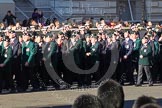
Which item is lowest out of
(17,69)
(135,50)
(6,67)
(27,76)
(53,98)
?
(53,98)

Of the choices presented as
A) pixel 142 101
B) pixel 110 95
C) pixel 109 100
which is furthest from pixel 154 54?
pixel 142 101

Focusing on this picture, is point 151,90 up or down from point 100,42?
down

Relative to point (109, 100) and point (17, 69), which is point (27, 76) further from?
point (109, 100)

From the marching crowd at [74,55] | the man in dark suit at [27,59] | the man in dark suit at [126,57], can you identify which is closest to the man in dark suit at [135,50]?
the marching crowd at [74,55]

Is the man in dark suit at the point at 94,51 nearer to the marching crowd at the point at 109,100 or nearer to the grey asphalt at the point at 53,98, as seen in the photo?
the grey asphalt at the point at 53,98

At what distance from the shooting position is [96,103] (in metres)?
6.12

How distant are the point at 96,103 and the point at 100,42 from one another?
1220 centimetres

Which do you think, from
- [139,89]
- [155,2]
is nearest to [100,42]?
[139,89]

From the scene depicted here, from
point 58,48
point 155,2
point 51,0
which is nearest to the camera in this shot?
point 58,48

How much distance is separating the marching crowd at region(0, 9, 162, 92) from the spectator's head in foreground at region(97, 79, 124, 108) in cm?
949

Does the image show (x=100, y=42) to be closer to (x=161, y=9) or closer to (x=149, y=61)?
(x=149, y=61)

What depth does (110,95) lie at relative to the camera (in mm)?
6832

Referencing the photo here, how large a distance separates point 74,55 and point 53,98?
2.49 m

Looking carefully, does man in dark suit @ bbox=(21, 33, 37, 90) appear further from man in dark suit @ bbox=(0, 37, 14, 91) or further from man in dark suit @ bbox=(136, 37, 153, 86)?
man in dark suit @ bbox=(136, 37, 153, 86)
